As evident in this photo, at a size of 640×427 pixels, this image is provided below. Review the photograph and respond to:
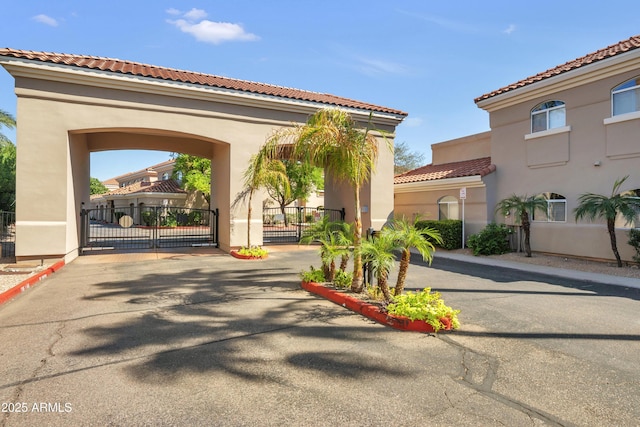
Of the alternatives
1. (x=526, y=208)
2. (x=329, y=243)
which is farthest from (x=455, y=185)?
(x=329, y=243)

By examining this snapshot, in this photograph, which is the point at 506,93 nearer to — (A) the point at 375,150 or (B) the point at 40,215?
(A) the point at 375,150

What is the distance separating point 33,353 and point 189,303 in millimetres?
2681

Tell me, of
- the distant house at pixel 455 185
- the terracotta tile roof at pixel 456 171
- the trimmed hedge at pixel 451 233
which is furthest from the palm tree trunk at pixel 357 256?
the terracotta tile roof at pixel 456 171

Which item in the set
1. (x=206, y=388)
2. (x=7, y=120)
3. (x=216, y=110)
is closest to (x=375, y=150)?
(x=206, y=388)

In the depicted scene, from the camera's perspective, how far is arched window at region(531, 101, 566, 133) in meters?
13.9

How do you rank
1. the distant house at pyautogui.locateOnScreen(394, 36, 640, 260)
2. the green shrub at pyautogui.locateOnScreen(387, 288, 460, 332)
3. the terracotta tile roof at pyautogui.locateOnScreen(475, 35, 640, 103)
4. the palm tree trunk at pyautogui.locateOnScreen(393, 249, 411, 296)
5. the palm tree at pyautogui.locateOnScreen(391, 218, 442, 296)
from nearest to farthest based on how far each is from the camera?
the green shrub at pyautogui.locateOnScreen(387, 288, 460, 332)
the palm tree at pyautogui.locateOnScreen(391, 218, 442, 296)
the palm tree trunk at pyautogui.locateOnScreen(393, 249, 411, 296)
the distant house at pyautogui.locateOnScreen(394, 36, 640, 260)
the terracotta tile roof at pyautogui.locateOnScreen(475, 35, 640, 103)

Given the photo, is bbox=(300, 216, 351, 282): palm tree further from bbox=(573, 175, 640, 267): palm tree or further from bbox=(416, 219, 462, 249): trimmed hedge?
bbox=(416, 219, 462, 249): trimmed hedge

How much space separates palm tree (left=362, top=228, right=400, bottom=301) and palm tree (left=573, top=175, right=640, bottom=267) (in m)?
8.84

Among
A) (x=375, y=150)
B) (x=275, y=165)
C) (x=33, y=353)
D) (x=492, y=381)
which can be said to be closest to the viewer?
(x=492, y=381)

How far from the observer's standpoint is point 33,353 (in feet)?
15.0

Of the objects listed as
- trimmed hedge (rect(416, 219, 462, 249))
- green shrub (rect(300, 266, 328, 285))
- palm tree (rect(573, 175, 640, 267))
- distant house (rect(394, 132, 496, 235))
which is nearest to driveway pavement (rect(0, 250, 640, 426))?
green shrub (rect(300, 266, 328, 285))

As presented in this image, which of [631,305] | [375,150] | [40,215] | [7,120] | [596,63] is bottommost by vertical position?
[631,305]

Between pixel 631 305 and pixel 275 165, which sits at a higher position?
pixel 275 165

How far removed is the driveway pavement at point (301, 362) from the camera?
329 cm
